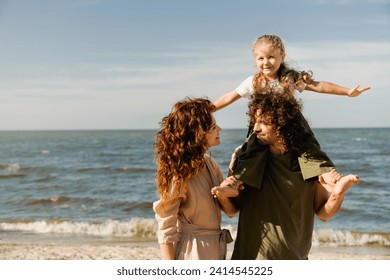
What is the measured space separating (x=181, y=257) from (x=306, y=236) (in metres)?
0.61

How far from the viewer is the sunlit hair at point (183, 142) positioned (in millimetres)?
2475

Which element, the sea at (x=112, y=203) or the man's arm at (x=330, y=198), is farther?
the sea at (x=112, y=203)

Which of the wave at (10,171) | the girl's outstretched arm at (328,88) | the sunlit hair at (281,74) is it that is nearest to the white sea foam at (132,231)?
the girl's outstretched arm at (328,88)

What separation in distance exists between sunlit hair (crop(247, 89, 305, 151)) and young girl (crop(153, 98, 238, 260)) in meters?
0.23

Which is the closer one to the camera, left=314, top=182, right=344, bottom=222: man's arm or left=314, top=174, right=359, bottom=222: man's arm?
left=314, top=174, right=359, bottom=222: man's arm

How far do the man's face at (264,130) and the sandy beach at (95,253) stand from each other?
15.7 feet

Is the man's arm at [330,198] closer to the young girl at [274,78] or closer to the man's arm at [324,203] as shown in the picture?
the man's arm at [324,203]

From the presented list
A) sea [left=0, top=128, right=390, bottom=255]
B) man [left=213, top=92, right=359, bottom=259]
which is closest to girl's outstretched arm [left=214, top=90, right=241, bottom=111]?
man [left=213, top=92, right=359, bottom=259]

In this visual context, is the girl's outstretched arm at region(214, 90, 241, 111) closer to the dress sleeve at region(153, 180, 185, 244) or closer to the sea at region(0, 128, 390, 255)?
the dress sleeve at region(153, 180, 185, 244)

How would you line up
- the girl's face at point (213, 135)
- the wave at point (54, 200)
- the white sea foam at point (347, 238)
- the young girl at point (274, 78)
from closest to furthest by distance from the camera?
the girl's face at point (213, 135), the young girl at point (274, 78), the white sea foam at point (347, 238), the wave at point (54, 200)

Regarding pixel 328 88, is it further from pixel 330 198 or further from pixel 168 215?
pixel 168 215

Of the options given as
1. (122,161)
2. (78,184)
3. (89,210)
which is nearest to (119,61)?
(122,161)

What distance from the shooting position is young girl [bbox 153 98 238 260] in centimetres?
248

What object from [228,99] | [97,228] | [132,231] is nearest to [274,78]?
[228,99]
